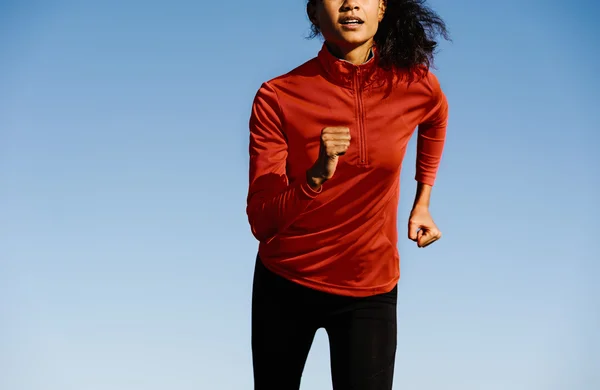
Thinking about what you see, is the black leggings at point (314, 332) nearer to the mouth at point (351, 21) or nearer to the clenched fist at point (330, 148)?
the clenched fist at point (330, 148)

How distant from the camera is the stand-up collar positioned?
15.8 ft

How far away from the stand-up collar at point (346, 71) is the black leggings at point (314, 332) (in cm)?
109

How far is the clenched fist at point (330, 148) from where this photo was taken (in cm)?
416

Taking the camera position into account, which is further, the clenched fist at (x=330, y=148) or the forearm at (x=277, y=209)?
the forearm at (x=277, y=209)

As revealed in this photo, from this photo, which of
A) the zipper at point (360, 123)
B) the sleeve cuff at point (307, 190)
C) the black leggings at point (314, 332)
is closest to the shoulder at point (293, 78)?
the zipper at point (360, 123)

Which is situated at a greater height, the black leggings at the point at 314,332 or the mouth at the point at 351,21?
the mouth at the point at 351,21

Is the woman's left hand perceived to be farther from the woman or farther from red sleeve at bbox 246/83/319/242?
red sleeve at bbox 246/83/319/242

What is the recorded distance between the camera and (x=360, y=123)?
4.75 m

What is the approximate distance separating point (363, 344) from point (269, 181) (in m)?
0.97

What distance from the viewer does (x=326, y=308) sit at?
4801mm

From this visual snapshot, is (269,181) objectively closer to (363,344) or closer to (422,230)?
(363,344)

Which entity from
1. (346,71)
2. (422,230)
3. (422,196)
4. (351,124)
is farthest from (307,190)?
(422,196)

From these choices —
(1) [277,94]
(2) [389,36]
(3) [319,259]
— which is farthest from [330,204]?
(2) [389,36]

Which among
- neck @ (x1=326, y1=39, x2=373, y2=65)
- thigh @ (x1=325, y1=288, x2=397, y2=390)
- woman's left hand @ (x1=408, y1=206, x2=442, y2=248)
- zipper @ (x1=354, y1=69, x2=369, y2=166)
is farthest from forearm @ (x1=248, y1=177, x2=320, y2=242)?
woman's left hand @ (x1=408, y1=206, x2=442, y2=248)
